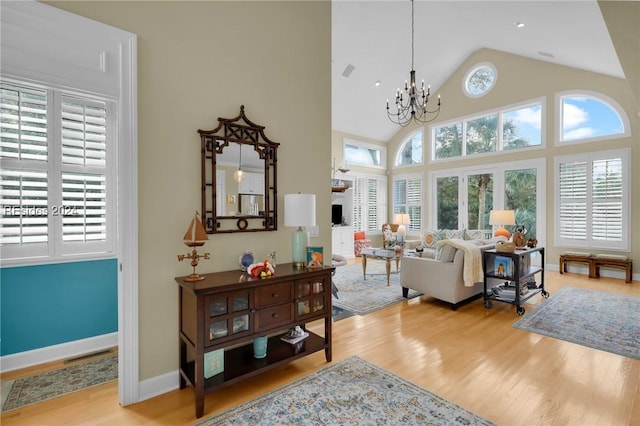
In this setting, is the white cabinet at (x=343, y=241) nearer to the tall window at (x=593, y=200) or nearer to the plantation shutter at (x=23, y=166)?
the tall window at (x=593, y=200)

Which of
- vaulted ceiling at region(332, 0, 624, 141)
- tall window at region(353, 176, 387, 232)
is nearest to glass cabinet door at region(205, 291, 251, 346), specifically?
vaulted ceiling at region(332, 0, 624, 141)

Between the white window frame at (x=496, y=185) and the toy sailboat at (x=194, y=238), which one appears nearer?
the toy sailboat at (x=194, y=238)

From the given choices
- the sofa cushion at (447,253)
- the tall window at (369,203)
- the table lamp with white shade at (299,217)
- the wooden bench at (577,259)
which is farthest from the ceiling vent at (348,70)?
the wooden bench at (577,259)

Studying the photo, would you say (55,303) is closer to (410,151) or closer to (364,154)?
(364,154)

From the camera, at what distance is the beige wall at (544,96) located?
5492mm

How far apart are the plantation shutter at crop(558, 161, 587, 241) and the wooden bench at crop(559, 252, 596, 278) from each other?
394 mm

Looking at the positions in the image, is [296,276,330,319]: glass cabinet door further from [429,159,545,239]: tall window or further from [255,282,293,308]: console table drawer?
[429,159,545,239]: tall window

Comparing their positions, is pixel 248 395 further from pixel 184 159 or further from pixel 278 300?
pixel 184 159

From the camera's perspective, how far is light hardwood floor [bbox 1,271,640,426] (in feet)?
6.37

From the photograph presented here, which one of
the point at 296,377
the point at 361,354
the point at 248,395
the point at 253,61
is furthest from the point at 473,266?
the point at 253,61

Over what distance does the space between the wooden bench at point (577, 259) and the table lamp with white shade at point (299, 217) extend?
5905 mm

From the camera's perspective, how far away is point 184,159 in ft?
7.57

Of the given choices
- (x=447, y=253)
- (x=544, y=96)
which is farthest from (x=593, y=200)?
(x=447, y=253)

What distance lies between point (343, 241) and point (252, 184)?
5.70 meters
